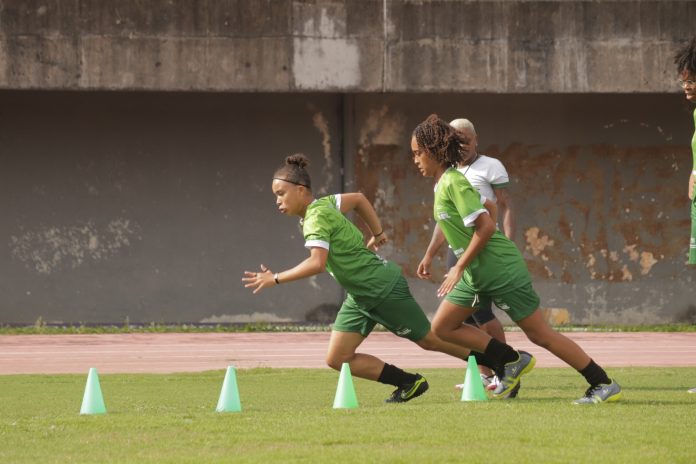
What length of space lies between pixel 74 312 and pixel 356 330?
11.0 metres

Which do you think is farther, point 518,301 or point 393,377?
point 393,377

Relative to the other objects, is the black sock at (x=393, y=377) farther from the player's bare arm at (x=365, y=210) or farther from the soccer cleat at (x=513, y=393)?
the player's bare arm at (x=365, y=210)

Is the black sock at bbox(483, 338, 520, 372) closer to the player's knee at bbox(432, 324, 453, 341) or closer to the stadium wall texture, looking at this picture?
the player's knee at bbox(432, 324, 453, 341)

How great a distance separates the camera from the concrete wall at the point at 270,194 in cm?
1977

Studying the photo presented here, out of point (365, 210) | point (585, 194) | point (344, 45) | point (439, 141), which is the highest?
point (344, 45)

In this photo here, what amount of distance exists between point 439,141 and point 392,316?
1.22 meters

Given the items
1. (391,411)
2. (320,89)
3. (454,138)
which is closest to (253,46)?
(320,89)

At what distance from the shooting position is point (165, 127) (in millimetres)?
19906

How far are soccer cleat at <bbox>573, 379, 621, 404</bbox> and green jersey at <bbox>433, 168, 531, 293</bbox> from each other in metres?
0.82

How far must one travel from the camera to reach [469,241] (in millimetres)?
9258

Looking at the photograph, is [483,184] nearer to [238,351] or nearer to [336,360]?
[336,360]

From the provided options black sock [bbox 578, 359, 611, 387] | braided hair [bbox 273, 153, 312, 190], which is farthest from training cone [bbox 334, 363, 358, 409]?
black sock [bbox 578, 359, 611, 387]

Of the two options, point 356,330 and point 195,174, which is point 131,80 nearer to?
point 195,174

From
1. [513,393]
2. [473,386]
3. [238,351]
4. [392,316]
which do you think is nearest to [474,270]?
[392,316]
